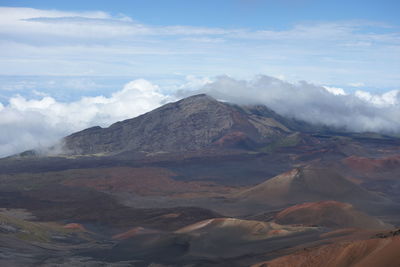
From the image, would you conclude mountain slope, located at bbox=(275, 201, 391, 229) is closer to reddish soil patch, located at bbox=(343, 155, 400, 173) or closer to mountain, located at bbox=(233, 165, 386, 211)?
mountain, located at bbox=(233, 165, 386, 211)

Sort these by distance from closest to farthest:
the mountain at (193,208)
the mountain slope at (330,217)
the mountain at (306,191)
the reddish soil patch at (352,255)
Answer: the reddish soil patch at (352,255), the mountain at (193,208), the mountain slope at (330,217), the mountain at (306,191)

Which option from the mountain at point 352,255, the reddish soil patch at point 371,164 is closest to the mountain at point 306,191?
the reddish soil patch at point 371,164

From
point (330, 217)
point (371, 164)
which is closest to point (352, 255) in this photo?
point (330, 217)

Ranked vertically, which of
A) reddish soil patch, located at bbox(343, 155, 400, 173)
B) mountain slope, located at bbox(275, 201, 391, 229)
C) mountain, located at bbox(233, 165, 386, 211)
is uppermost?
reddish soil patch, located at bbox(343, 155, 400, 173)

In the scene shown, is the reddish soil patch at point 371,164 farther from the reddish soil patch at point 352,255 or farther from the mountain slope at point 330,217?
the reddish soil patch at point 352,255

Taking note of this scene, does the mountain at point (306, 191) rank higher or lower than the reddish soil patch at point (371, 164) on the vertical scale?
lower

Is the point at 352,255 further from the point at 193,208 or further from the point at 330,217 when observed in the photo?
the point at 193,208

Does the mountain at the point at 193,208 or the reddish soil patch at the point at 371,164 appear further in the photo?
the reddish soil patch at the point at 371,164

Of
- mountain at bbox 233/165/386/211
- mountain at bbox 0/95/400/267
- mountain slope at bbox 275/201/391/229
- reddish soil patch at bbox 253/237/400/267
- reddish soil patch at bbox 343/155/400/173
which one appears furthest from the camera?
reddish soil patch at bbox 343/155/400/173

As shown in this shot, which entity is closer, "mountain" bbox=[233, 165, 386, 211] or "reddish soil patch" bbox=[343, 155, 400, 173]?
"mountain" bbox=[233, 165, 386, 211]

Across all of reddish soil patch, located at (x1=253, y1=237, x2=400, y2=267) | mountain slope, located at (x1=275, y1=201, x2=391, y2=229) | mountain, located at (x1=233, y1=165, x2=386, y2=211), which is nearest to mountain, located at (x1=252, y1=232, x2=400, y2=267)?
reddish soil patch, located at (x1=253, y1=237, x2=400, y2=267)

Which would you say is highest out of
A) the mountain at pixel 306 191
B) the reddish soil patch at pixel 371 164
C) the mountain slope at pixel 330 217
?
the reddish soil patch at pixel 371 164

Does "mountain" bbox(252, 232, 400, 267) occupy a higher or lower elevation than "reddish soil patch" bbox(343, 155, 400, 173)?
lower
